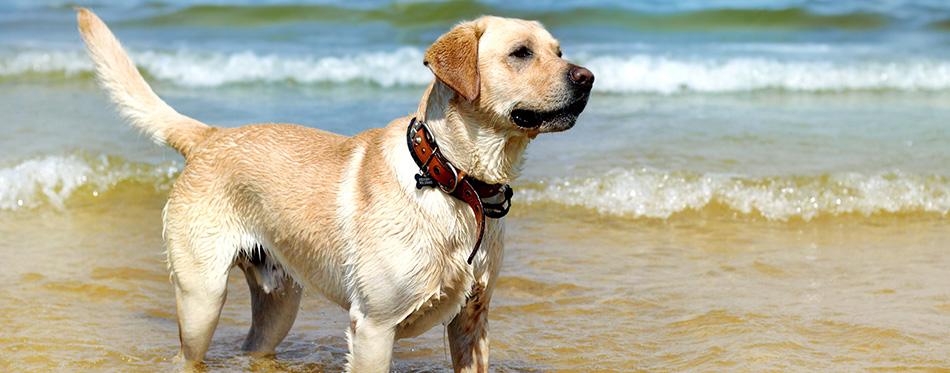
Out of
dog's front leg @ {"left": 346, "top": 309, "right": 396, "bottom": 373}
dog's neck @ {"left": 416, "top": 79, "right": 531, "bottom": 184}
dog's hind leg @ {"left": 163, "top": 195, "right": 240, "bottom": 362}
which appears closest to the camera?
dog's neck @ {"left": 416, "top": 79, "right": 531, "bottom": 184}

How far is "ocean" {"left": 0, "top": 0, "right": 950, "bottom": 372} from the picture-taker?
445 cm

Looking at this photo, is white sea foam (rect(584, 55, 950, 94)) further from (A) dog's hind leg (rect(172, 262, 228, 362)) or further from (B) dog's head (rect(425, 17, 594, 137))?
(B) dog's head (rect(425, 17, 594, 137))

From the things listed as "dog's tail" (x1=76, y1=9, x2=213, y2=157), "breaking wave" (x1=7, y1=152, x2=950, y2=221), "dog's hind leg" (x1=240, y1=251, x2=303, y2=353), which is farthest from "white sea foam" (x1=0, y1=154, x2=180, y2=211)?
"dog's hind leg" (x1=240, y1=251, x2=303, y2=353)

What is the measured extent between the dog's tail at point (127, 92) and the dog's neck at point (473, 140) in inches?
56.5

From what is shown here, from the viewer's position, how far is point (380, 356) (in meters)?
3.28

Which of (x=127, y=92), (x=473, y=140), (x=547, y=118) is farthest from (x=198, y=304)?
(x=547, y=118)

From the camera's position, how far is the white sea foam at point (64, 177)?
7066 mm

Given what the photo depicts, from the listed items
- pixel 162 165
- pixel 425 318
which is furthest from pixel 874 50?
pixel 425 318

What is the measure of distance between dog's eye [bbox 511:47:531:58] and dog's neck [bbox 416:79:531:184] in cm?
23

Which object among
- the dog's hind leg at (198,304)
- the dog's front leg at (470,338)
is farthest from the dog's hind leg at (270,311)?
the dog's front leg at (470,338)

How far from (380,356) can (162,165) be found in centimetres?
511

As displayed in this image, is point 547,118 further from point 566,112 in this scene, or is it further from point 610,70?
point 610,70

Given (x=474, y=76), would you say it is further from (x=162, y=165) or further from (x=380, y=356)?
(x=162, y=165)

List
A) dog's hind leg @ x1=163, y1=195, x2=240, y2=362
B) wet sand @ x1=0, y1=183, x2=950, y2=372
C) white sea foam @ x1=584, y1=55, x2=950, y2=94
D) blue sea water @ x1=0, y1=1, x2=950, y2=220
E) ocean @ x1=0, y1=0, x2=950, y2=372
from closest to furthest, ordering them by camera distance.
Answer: dog's hind leg @ x1=163, y1=195, x2=240, y2=362
wet sand @ x1=0, y1=183, x2=950, y2=372
ocean @ x1=0, y1=0, x2=950, y2=372
blue sea water @ x1=0, y1=1, x2=950, y2=220
white sea foam @ x1=584, y1=55, x2=950, y2=94
